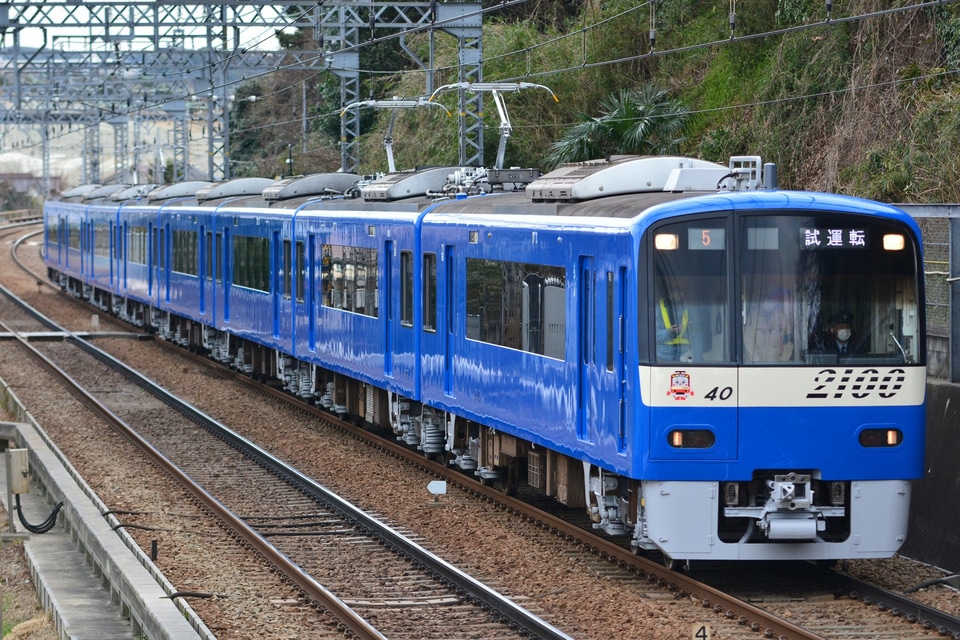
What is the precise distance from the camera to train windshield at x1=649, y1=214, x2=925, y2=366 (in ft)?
32.0

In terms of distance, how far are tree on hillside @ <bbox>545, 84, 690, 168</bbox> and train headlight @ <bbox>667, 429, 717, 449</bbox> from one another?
14042 mm

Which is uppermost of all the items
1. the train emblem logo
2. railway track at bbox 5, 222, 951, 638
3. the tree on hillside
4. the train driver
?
the tree on hillside

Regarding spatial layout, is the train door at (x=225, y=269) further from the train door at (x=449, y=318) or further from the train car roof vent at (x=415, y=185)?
the train door at (x=449, y=318)

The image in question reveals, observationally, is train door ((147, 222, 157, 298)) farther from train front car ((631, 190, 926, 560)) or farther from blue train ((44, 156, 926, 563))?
train front car ((631, 190, 926, 560))

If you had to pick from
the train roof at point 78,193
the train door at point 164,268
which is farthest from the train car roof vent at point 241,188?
the train roof at point 78,193

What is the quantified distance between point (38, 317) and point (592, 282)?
27.9 meters

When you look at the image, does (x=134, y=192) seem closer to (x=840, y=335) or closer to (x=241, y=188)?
(x=241, y=188)

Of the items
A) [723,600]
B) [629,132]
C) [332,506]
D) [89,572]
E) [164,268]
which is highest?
[629,132]

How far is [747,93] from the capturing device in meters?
25.3

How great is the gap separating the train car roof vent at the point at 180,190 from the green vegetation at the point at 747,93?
515 centimetres

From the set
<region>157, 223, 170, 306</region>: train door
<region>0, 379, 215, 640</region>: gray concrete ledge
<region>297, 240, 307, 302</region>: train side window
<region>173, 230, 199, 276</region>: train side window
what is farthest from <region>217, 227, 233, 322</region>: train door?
<region>0, 379, 215, 640</region>: gray concrete ledge

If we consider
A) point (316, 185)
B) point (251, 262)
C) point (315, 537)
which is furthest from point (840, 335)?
point (251, 262)

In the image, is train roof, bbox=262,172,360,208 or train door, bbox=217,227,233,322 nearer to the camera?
train roof, bbox=262,172,360,208

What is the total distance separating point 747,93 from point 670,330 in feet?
53.4
